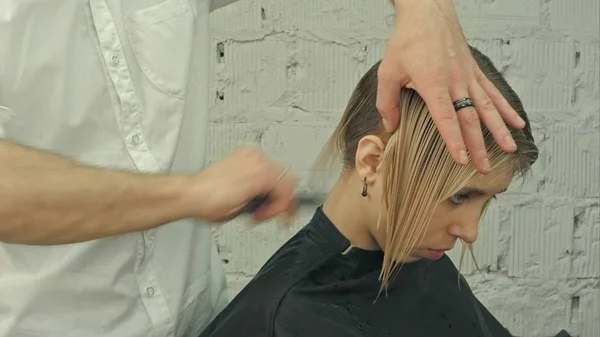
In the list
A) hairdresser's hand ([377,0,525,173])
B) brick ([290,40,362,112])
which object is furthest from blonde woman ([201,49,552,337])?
brick ([290,40,362,112])

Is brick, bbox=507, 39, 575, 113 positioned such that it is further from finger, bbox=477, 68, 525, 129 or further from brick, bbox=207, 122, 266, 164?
finger, bbox=477, 68, 525, 129

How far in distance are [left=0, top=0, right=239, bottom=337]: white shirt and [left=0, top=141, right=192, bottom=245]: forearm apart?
130 millimetres

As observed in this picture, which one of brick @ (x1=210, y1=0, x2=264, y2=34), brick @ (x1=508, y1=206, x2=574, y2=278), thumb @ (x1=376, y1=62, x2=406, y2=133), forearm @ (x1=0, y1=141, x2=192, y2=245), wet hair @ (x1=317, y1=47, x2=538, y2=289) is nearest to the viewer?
forearm @ (x1=0, y1=141, x2=192, y2=245)

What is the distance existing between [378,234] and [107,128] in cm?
42

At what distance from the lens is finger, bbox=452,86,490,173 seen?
2.66 ft

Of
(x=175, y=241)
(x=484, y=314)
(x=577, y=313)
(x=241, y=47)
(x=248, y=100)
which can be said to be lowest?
(x=577, y=313)

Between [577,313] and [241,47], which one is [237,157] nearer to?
[241,47]

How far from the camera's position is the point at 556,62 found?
5.95ft

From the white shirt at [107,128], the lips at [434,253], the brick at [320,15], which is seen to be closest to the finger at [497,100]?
the lips at [434,253]

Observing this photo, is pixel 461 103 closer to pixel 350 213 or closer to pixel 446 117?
pixel 446 117

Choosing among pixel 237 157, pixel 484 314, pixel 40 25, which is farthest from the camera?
pixel 484 314

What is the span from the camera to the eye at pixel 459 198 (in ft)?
3.50

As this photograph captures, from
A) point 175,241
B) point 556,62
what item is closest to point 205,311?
point 175,241

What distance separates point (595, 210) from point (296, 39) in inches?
32.2
